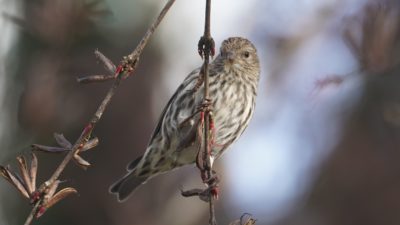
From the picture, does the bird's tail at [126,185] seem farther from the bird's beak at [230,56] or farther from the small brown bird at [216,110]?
the bird's beak at [230,56]

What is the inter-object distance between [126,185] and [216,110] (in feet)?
3.40

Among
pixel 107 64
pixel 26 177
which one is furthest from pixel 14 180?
pixel 107 64

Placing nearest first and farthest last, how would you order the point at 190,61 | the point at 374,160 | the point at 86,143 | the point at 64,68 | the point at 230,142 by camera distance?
the point at 86,143 → the point at 64,68 → the point at 230,142 → the point at 190,61 → the point at 374,160

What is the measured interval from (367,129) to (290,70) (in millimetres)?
Answer: 2165

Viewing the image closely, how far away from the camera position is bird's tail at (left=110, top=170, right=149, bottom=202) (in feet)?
19.0

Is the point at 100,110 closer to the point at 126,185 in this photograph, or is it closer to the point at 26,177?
the point at 26,177

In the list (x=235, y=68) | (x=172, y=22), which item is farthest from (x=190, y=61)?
(x=235, y=68)

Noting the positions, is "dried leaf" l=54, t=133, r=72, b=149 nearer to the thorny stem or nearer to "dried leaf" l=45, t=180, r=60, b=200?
the thorny stem

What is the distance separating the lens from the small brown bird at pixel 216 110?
5.22 metres

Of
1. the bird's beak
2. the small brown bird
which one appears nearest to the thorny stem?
the small brown bird

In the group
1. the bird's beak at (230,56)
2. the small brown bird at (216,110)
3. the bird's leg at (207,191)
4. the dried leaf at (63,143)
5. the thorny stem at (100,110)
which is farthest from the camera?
the bird's beak at (230,56)

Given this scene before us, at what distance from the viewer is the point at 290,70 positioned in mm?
7508

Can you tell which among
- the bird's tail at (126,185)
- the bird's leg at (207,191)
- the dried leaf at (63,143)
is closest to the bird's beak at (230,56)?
the bird's tail at (126,185)

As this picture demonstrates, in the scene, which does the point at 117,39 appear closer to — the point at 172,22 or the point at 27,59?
Answer: the point at 172,22
